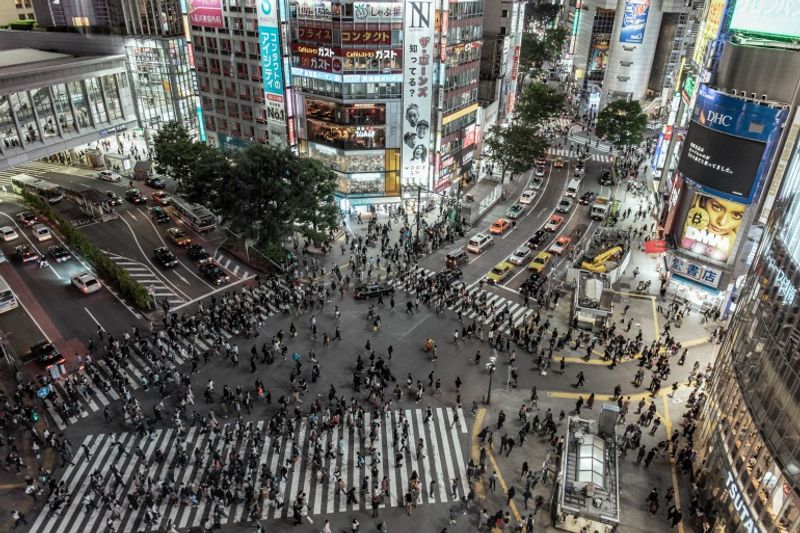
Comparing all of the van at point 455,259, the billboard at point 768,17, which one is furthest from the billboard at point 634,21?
the van at point 455,259

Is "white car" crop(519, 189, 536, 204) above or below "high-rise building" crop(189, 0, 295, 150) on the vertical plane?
below

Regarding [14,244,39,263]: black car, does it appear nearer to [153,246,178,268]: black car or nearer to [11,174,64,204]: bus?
[153,246,178,268]: black car

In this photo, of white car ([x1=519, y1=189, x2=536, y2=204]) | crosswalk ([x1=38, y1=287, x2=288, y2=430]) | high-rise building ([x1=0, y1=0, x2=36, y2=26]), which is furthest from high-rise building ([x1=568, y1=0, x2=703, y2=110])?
high-rise building ([x1=0, y1=0, x2=36, y2=26])

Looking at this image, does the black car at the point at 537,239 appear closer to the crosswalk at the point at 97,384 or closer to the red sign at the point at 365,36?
the red sign at the point at 365,36

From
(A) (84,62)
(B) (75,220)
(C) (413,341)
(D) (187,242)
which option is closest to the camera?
(C) (413,341)

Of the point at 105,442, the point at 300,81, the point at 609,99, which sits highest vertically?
the point at 300,81

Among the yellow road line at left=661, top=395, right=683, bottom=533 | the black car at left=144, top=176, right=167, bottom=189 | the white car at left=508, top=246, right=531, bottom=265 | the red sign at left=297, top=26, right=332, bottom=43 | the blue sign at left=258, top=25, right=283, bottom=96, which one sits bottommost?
the yellow road line at left=661, top=395, right=683, bottom=533

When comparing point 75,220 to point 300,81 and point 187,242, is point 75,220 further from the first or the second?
point 300,81

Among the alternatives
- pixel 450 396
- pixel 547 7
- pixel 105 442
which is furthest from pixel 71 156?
pixel 547 7
